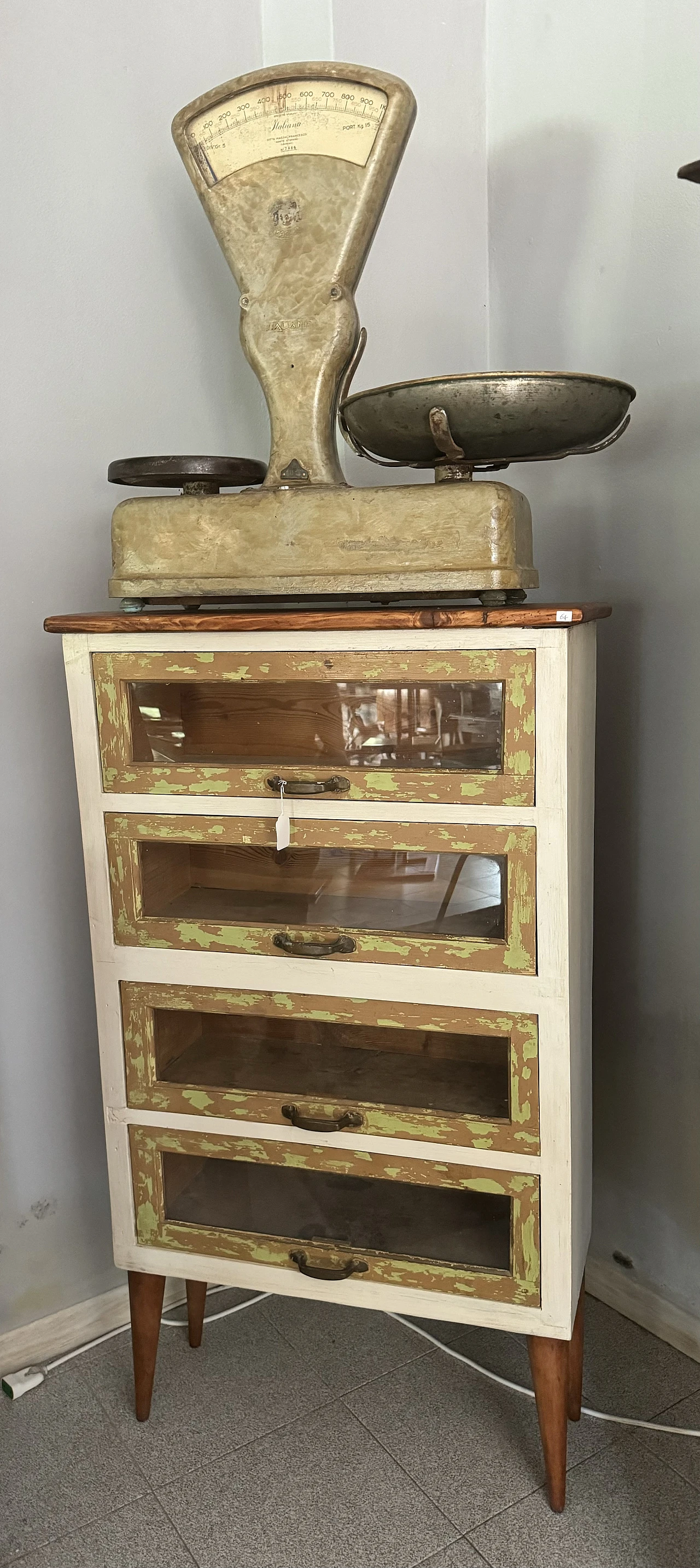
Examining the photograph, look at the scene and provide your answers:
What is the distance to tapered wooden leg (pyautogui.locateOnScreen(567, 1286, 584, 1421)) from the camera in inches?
62.3

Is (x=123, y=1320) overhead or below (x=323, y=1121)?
below

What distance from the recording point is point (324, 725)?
138cm

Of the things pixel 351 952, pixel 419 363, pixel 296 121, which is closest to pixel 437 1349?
pixel 351 952

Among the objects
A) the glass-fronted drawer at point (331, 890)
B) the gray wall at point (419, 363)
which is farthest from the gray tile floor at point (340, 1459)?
the glass-fronted drawer at point (331, 890)

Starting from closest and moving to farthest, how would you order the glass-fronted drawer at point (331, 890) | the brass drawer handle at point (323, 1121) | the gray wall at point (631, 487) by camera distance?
the glass-fronted drawer at point (331, 890), the brass drawer handle at point (323, 1121), the gray wall at point (631, 487)

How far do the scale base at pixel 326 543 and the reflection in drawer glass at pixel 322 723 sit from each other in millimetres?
118

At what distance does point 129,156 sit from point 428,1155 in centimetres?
150

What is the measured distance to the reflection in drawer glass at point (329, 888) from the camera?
1.34m

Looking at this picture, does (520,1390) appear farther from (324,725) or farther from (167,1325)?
(324,725)

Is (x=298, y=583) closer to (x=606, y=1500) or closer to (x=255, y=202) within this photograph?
(x=255, y=202)

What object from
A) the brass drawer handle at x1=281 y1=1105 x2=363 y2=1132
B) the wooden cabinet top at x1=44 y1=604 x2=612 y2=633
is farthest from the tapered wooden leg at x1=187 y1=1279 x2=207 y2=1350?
the wooden cabinet top at x1=44 y1=604 x2=612 y2=633

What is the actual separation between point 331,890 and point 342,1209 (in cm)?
44

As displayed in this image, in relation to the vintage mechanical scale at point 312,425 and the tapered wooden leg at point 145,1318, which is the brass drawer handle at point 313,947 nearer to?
the vintage mechanical scale at point 312,425

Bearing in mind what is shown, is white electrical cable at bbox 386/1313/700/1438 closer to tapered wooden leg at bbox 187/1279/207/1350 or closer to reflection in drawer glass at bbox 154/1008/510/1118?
tapered wooden leg at bbox 187/1279/207/1350
